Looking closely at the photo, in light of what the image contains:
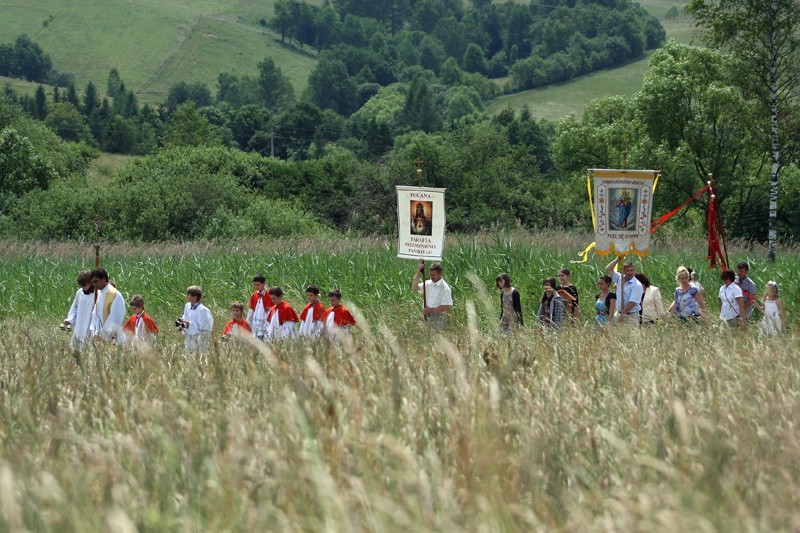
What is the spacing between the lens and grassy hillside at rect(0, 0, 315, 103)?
16300 cm

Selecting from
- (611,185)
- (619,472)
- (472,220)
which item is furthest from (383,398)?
(472,220)

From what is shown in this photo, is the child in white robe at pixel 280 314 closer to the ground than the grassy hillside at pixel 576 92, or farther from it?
closer to the ground

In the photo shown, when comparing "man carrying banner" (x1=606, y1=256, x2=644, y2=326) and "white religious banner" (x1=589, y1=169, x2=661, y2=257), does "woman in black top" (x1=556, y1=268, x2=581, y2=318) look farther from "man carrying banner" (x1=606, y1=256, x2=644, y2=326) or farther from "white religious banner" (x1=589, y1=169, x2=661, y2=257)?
"white religious banner" (x1=589, y1=169, x2=661, y2=257)

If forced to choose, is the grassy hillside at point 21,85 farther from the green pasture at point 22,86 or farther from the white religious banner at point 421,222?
the white religious banner at point 421,222

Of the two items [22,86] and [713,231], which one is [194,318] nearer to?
[713,231]

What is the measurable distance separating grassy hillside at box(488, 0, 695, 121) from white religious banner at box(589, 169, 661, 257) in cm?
12684

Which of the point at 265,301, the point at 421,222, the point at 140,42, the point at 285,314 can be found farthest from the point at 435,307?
the point at 140,42

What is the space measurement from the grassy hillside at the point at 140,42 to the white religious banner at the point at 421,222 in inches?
5647

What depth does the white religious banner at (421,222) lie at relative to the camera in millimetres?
13805

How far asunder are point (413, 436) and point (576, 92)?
15262 centimetres

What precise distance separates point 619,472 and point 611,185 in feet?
30.6

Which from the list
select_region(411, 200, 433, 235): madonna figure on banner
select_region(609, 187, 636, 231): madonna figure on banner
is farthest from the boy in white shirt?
select_region(609, 187, 636, 231): madonna figure on banner

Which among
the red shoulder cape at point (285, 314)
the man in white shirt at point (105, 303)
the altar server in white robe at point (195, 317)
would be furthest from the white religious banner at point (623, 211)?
the man in white shirt at point (105, 303)

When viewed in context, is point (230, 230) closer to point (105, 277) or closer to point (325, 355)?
point (105, 277)
